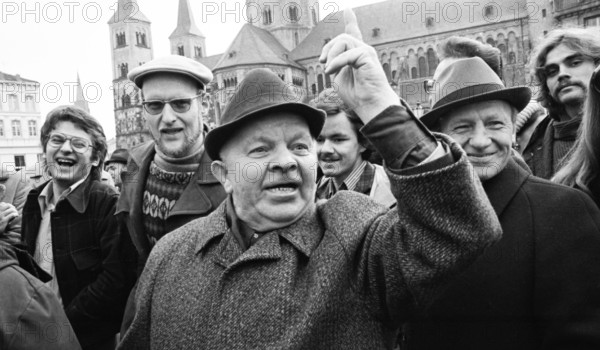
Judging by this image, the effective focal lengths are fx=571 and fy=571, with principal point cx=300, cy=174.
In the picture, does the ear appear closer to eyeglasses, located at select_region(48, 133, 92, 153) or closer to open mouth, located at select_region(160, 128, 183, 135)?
open mouth, located at select_region(160, 128, 183, 135)

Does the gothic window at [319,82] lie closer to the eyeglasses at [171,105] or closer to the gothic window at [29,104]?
the gothic window at [29,104]

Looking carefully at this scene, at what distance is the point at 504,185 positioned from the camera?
229 cm

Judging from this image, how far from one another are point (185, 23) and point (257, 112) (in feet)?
325

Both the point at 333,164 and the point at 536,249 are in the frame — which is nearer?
the point at 536,249

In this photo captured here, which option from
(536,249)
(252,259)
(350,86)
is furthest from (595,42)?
(252,259)

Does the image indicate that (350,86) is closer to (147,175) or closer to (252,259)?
(252,259)

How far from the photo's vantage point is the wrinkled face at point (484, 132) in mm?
2332

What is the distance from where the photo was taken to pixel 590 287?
2.05 m

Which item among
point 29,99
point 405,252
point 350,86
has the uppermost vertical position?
point 29,99

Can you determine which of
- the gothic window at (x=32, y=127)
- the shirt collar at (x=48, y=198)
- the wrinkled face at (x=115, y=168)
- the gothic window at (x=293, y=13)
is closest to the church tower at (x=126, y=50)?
the gothic window at (x=293, y=13)

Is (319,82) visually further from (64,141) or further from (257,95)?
(257,95)

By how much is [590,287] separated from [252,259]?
1219mm

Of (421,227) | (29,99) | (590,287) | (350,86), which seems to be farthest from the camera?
(29,99)

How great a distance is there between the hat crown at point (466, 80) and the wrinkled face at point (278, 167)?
784mm
